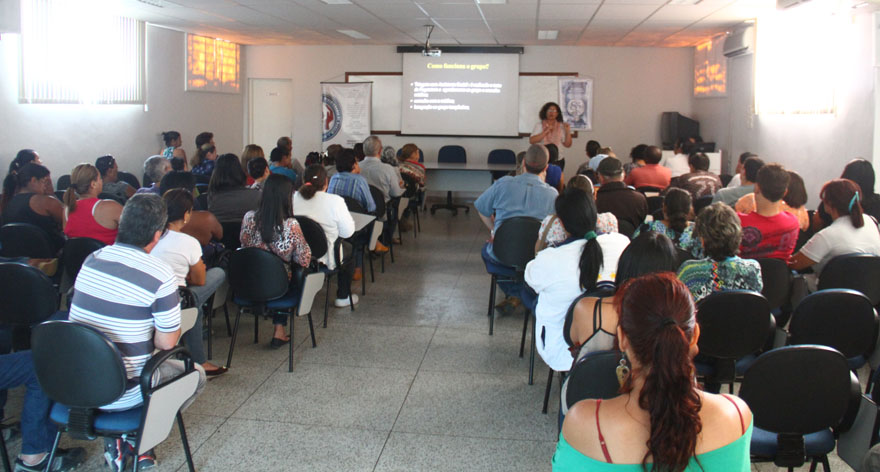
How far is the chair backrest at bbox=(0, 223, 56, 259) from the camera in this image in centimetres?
443

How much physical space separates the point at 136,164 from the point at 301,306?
691cm

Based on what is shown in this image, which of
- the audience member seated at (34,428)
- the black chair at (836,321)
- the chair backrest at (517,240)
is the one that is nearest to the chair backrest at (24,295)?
the audience member seated at (34,428)

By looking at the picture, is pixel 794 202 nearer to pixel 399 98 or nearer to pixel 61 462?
pixel 61 462

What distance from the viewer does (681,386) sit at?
146cm

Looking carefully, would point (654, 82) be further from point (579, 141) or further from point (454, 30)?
point (454, 30)

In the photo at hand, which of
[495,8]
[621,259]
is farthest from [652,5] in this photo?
[621,259]

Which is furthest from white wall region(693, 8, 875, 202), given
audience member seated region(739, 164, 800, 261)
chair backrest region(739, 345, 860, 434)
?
chair backrest region(739, 345, 860, 434)

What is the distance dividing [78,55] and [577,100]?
25.8ft

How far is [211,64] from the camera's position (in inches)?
470

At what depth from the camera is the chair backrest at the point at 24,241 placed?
4434 millimetres

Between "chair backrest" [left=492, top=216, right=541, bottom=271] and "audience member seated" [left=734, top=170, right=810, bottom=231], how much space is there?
1.46m

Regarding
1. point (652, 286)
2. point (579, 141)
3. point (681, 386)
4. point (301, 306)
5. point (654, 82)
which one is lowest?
point (301, 306)

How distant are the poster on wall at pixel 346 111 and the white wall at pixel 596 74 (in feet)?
0.71

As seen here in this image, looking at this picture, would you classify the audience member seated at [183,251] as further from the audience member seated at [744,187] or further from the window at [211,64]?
the window at [211,64]
